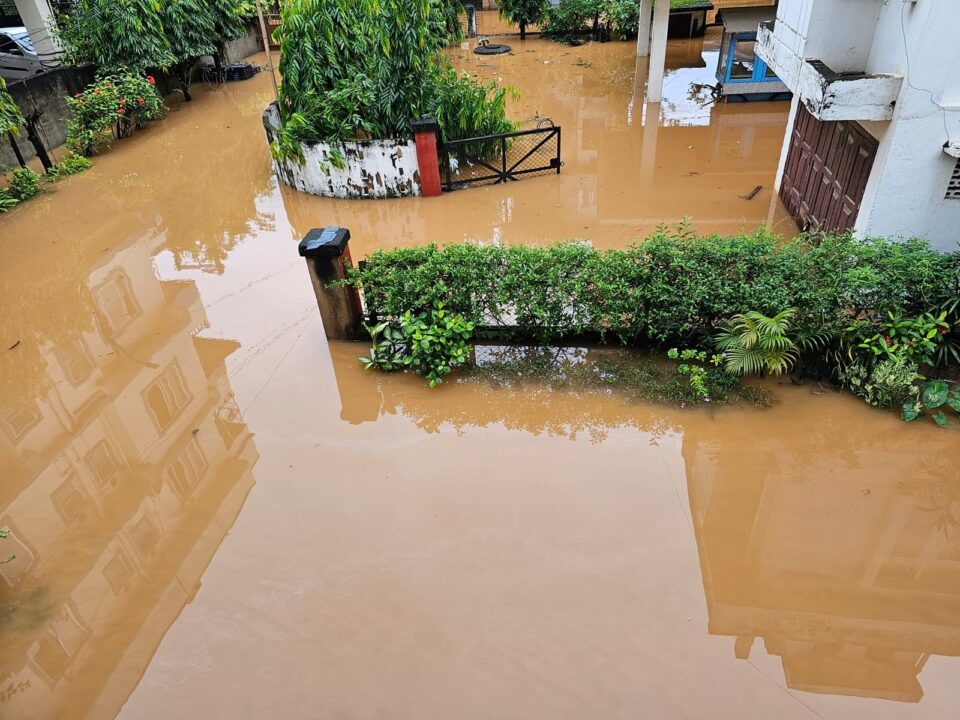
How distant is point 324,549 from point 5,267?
7769 mm

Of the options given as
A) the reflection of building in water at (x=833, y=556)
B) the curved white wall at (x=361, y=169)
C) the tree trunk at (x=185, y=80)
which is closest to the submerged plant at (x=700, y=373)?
the reflection of building in water at (x=833, y=556)

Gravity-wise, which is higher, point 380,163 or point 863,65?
point 863,65

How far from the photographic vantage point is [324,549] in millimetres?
4648

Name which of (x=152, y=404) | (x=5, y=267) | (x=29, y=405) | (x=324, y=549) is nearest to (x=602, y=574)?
(x=324, y=549)

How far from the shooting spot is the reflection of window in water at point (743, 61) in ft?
45.7

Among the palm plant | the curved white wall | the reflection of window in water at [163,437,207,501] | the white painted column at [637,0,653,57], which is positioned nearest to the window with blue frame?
the white painted column at [637,0,653,57]

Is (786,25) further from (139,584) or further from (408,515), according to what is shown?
(139,584)

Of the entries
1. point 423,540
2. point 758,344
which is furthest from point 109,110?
point 758,344

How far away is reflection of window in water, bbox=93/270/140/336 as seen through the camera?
759 cm

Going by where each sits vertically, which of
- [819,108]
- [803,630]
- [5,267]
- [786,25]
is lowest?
[803,630]

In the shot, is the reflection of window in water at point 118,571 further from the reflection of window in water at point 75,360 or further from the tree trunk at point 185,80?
the tree trunk at point 185,80

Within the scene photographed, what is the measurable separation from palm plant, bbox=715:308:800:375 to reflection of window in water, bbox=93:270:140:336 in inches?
275

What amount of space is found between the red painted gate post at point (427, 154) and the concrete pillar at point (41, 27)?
36.8 ft

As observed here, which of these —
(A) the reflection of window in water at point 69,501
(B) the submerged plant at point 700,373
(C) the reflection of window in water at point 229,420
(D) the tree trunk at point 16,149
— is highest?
(D) the tree trunk at point 16,149
